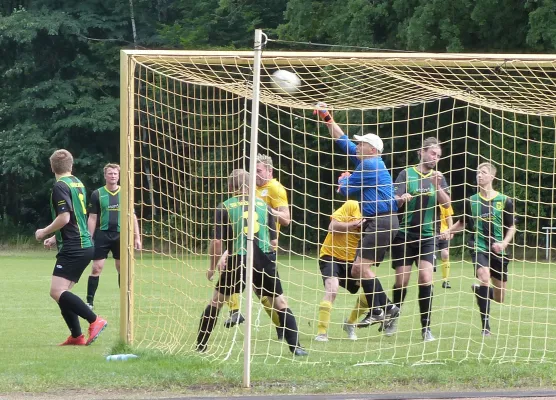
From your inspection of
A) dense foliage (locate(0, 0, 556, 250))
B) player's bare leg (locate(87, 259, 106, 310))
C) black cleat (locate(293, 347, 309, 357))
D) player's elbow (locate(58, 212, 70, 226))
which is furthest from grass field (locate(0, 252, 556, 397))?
dense foliage (locate(0, 0, 556, 250))

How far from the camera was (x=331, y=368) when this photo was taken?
7.77 m

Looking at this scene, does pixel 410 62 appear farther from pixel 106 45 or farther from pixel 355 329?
pixel 106 45

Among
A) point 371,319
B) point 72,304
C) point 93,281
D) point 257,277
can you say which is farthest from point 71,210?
point 93,281

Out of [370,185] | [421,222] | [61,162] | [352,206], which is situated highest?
[61,162]

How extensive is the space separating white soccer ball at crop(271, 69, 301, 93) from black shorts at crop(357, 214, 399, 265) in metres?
1.39

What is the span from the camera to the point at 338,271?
32.5 feet

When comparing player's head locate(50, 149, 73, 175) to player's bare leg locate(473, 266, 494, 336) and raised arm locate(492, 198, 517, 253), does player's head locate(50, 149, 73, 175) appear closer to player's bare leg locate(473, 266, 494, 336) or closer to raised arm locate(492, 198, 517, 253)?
player's bare leg locate(473, 266, 494, 336)

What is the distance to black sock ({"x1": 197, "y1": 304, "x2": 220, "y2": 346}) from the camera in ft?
29.0

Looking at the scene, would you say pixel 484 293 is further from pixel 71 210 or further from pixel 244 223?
pixel 71 210

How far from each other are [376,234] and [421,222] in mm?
645

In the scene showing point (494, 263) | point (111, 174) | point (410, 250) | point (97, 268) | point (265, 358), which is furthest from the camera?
point (97, 268)

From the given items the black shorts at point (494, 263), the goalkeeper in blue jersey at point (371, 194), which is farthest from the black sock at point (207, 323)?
the black shorts at point (494, 263)

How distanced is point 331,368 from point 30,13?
120ft

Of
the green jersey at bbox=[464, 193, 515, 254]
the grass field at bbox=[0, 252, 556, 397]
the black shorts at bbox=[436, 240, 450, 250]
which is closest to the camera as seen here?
the grass field at bbox=[0, 252, 556, 397]
